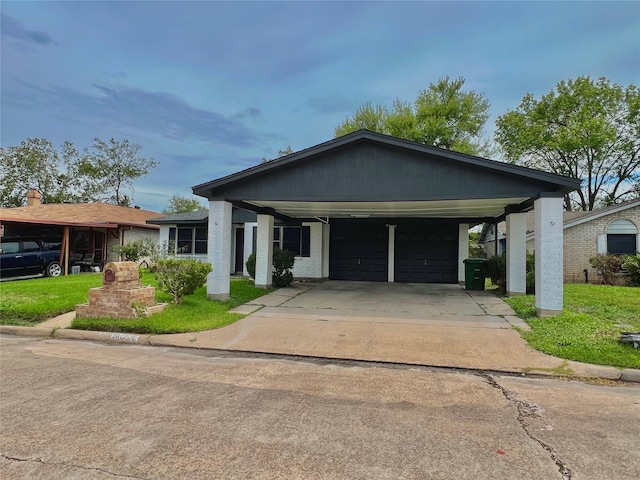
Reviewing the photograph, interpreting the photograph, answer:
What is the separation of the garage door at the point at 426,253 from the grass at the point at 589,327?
16.3ft

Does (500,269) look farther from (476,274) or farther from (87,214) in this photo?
(87,214)

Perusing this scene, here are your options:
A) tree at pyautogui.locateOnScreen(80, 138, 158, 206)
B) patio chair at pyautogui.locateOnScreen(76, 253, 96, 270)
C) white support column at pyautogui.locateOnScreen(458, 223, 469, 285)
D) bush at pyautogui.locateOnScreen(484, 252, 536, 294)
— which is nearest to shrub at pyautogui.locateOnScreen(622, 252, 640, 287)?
bush at pyautogui.locateOnScreen(484, 252, 536, 294)

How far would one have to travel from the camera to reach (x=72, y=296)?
33.7ft

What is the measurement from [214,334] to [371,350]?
3.17 m

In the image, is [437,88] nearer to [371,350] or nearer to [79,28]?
[79,28]

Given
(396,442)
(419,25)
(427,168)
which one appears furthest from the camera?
(419,25)

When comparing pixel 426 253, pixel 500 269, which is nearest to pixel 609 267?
pixel 500 269

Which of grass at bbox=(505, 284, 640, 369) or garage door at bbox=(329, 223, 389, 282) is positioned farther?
garage door at bbox=(329, 223, 389, 282)

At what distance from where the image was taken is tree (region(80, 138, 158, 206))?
122 feet

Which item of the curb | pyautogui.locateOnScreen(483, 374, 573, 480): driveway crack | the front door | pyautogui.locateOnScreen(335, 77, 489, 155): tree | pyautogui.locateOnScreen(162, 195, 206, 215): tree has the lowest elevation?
the curb

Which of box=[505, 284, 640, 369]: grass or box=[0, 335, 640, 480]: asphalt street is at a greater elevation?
box=[505, 284, 640, 369]: grass

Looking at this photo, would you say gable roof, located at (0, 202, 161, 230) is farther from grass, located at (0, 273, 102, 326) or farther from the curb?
the curb

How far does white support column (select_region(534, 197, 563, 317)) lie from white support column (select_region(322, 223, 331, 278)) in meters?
9.36

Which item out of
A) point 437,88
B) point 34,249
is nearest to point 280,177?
point 34,249
